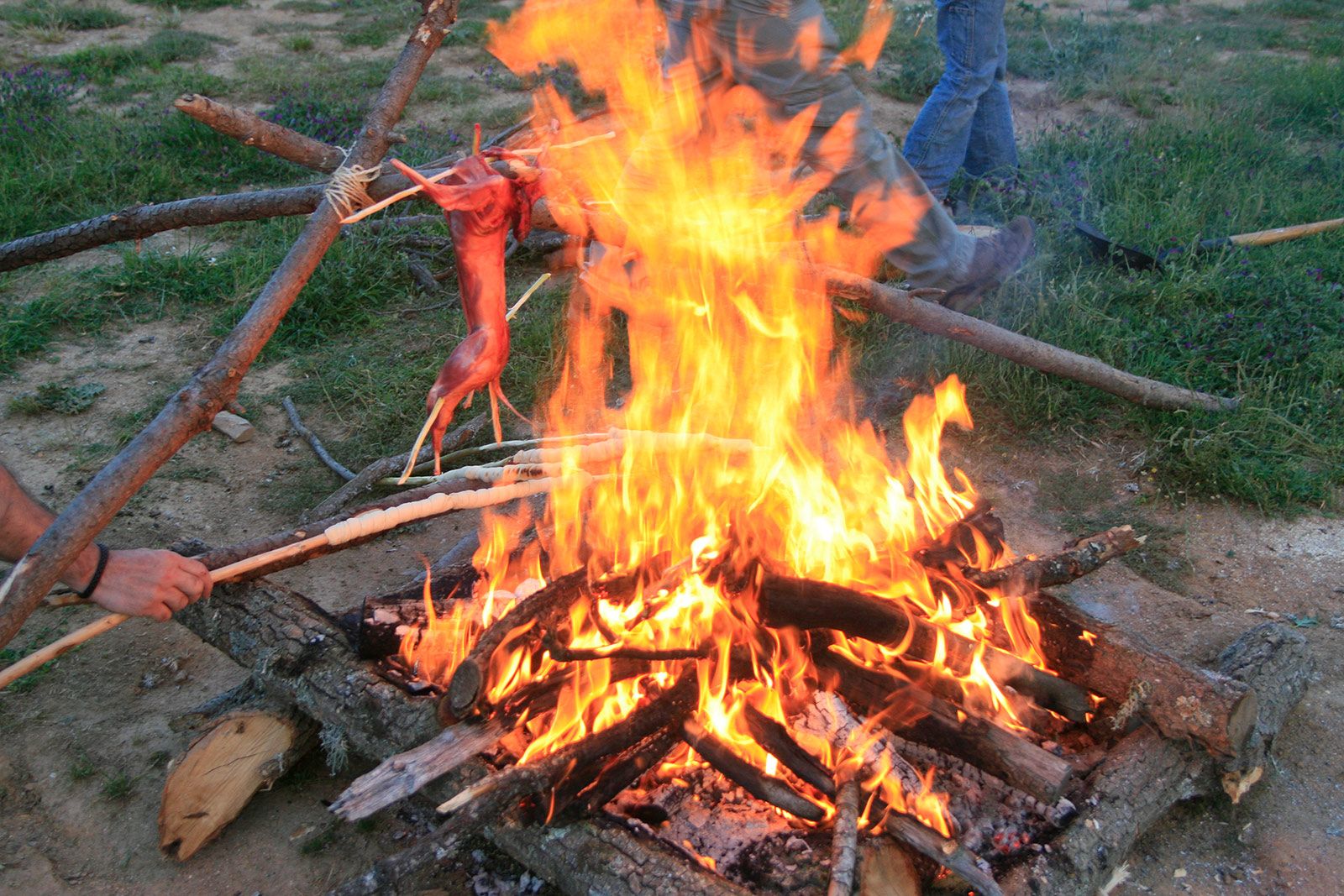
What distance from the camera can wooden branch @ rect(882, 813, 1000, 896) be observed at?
221 centimetres

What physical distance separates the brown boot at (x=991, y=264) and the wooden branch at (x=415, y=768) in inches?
145

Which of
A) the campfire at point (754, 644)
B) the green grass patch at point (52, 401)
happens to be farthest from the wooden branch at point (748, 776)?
the green grass patch at point (52, 401)

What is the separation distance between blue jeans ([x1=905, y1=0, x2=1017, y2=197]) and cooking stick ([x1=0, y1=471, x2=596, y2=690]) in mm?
4078

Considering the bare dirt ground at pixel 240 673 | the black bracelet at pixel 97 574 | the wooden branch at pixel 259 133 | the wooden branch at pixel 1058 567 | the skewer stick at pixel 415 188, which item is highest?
the wooden branch at pixel 259 133

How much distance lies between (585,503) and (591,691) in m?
0.90

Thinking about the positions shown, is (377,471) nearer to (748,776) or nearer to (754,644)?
(754,644)

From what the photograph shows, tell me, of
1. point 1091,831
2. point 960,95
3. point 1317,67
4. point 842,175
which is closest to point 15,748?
point 1091,831

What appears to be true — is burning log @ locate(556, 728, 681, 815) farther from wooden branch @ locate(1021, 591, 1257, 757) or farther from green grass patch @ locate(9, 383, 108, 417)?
green grass patch @ locate(9, 383, 108, 417)

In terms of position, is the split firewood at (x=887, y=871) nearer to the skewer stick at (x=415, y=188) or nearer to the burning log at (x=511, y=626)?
the burning log at (x=511, y=626)

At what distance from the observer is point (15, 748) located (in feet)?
10.5

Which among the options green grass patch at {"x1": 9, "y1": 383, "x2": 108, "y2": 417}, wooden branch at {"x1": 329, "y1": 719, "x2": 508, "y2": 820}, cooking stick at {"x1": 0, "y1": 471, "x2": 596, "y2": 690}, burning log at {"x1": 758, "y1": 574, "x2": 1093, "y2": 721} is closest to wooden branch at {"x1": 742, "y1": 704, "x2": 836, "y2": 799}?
burning log at {"x1": 758, "y1": 574, "x2": 1093, "y2": 721}

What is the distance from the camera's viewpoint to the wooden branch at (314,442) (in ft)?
15.1

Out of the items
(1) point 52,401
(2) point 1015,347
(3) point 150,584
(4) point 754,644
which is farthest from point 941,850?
(1) point 52,401

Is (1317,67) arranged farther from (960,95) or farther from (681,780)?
(681,780)
